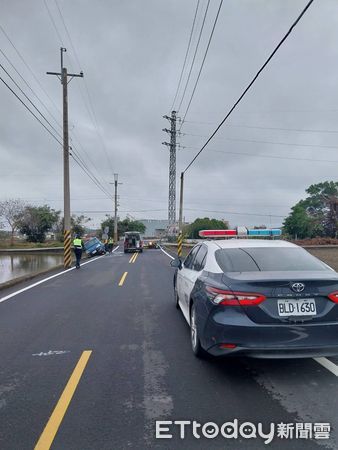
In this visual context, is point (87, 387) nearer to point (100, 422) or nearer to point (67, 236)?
point (100, 422)

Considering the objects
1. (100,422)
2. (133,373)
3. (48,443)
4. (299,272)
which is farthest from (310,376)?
(48,443)

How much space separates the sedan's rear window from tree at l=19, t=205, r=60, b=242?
6236 cm

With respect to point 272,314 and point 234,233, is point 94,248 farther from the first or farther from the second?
point 272,314

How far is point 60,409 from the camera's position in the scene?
3.76 meters

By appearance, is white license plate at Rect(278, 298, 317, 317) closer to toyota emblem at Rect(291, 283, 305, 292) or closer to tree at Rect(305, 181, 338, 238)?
toyota emblem at Rect(291, 283, 305, 292)

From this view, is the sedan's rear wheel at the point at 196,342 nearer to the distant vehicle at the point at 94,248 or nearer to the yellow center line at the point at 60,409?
the yellow center line at the point at 60,409

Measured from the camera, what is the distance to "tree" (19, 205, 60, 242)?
63747 mm

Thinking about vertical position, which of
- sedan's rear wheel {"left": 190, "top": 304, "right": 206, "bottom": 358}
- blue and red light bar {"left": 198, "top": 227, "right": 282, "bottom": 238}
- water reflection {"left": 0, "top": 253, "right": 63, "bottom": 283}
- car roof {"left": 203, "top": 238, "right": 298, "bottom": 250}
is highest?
blue and red light bar {"left": 198, "top": 227, "right": 282, "bottom": 238}

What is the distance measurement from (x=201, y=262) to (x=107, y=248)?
36.1 m

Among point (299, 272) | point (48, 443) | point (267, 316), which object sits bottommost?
point (48, 443)

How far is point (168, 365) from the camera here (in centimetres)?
499

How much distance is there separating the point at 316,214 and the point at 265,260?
8473 cm

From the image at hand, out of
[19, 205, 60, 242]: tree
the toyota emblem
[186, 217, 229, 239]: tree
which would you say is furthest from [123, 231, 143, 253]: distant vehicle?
[186, 217, 229, 239]: tree

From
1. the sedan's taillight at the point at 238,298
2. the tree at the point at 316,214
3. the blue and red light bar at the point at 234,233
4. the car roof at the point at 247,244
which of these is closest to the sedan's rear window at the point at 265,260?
the car roof at the point at 247,244
